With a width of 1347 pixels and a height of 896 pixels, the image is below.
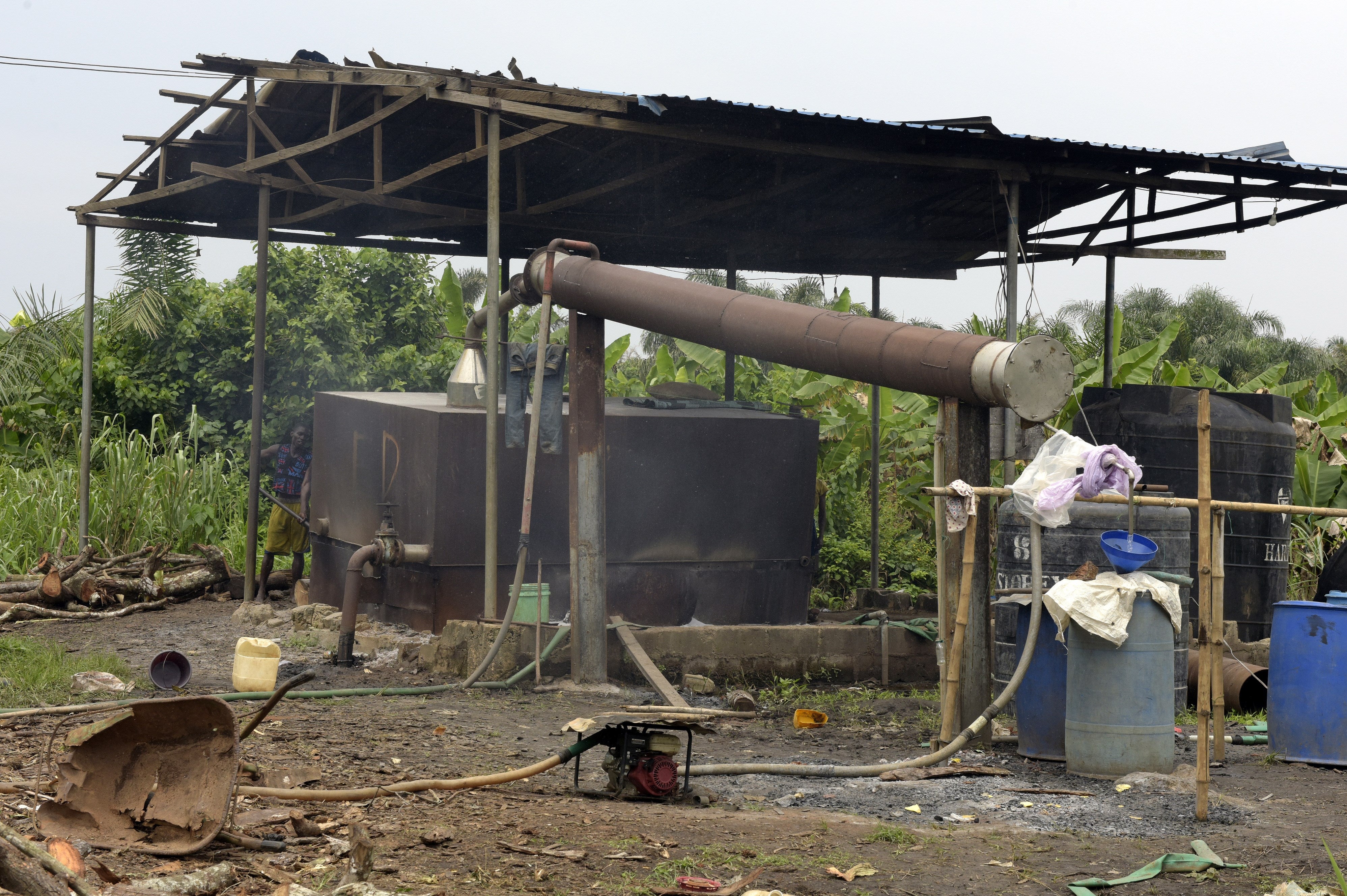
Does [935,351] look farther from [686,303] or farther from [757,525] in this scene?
[757,525]

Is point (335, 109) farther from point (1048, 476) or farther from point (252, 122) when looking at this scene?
point (1048, 476)

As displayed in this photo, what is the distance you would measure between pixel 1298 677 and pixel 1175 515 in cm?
109

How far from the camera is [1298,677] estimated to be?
6844 mm

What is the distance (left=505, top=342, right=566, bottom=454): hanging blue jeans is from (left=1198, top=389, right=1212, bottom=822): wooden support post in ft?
15.8

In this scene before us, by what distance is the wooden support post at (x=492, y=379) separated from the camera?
905cm

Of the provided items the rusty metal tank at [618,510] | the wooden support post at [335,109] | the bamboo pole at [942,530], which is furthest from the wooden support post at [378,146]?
the bamboo pole at [942,530]

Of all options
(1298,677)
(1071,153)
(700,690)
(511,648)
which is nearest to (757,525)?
(700,690)

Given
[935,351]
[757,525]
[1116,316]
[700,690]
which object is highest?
[1116,316]

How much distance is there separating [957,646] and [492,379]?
163 inches

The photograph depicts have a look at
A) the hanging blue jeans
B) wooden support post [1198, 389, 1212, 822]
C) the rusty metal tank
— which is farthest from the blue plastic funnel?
the rusty metal tank

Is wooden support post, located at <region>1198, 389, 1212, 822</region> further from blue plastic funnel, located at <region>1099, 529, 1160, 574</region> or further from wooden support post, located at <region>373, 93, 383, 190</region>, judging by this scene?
wooden support post, located at <region>373, 93, 383, 190</region>

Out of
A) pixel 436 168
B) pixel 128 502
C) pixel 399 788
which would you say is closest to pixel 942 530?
pixel 399 788

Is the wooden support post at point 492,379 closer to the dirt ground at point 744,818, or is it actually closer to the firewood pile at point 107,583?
the dirt ground at point 744,818

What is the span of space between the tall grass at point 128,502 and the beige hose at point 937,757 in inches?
376
